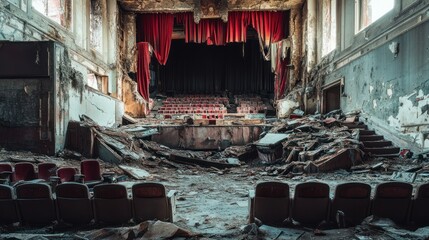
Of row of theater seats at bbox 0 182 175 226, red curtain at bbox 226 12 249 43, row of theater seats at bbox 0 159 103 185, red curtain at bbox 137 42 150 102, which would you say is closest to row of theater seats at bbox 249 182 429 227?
row of theater seats at bbox 0 182 175 226

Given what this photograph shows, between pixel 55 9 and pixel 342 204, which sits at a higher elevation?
pixel 55 9

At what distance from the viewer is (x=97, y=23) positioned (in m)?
14.6

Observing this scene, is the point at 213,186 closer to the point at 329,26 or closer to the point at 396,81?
the point at 396,81

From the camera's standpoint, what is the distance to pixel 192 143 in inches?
455

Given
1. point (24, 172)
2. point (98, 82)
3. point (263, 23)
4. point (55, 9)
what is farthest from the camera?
point (263, 23)

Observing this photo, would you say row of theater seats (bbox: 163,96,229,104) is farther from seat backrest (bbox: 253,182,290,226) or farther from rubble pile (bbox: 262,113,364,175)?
A: seat backrest (bbox: 253,182,290,226)

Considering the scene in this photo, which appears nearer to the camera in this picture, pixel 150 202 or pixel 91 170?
pixel 150 202

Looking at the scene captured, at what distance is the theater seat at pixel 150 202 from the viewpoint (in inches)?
133

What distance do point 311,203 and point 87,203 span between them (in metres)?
2.19

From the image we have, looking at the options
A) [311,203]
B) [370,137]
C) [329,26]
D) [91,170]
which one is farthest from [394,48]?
[91,170]

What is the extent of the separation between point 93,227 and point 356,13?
10257mm

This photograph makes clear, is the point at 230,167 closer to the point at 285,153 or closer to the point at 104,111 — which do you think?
the point at 285,153

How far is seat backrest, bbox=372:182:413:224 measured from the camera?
3.30 meters

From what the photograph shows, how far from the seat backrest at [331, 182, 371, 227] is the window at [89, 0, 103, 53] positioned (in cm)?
1301
